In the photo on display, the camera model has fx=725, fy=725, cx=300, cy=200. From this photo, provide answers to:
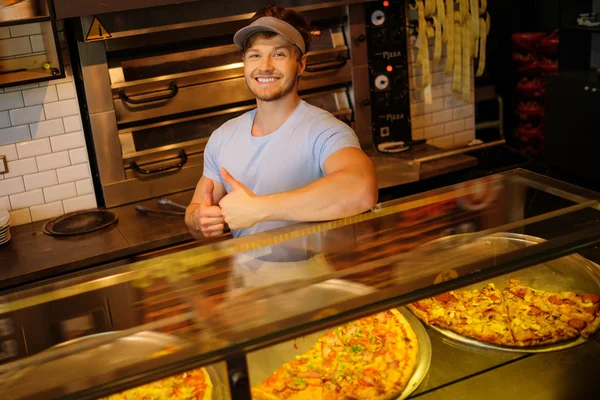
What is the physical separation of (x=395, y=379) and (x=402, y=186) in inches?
103

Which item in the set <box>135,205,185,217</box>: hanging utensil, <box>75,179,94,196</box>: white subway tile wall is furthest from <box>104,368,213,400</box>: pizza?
<box>75,179,94,196</box>: white subway tile wall

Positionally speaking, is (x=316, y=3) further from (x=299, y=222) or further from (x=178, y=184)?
(x=299, y=222)

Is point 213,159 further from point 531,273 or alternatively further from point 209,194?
point 531,273

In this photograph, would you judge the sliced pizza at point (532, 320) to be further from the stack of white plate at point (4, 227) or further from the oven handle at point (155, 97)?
the stack of white plate at point (4, 227)

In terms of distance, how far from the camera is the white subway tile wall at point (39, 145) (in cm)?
389

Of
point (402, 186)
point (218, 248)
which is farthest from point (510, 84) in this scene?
point (218, 248)

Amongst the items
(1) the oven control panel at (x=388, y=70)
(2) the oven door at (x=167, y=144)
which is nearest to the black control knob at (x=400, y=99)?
(1) the oven control panel at (x=388, y=70)

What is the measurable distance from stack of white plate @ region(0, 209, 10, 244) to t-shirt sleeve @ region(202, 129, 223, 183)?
143cm

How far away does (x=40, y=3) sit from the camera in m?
3.63

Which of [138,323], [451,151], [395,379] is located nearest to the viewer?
[138,323]

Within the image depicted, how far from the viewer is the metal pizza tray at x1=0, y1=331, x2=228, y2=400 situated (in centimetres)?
142

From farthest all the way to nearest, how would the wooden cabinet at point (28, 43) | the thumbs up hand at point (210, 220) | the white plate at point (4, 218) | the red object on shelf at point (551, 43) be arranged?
the red object on shelf at point (551, 43) → the white plate at point (4, 218) → the wooden cabinet at point (28, 43) → the thumbs up hand at point (210, 220)

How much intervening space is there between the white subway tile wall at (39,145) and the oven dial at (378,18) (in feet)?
6.12

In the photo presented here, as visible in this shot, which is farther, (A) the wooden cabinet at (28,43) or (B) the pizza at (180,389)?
(A) the wooden cabinet at (28,43)
